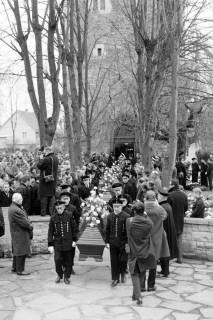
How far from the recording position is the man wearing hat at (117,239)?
27.7ft

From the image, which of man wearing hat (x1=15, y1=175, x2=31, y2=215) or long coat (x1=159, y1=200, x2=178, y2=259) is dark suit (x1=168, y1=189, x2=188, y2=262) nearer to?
long coat (x1=159, y1=200, x2=178, y2=259)

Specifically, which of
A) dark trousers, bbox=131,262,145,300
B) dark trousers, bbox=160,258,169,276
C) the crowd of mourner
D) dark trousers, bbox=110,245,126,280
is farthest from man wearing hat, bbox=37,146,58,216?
dark trousers, bbox=131,262,145,300

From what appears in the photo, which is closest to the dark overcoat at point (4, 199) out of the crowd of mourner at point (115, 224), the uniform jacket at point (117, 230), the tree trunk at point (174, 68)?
the crowd of mourner at point (115, 224)

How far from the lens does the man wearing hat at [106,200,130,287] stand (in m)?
8.43

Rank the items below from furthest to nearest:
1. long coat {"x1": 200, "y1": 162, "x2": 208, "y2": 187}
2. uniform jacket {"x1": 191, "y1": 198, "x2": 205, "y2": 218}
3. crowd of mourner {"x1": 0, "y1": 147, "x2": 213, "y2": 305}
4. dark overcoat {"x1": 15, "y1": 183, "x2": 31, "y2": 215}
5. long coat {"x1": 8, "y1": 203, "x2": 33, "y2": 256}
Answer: long coat {"x1": 200, "y1": 162, "x2": 208, "y2": 187} < dark overcoat {"x1": 15, "y1": 183, "x2": 31, "y2": 215} < uniform jacket {"x1": 191, "y1": 198, "x2": 205, "y2": 218} < long coat {"x1": 8, "y1": 203, "x2": 33, "y2": 256} < crowd of mourner {"x1": 0, "y1": 147, "x2": 213, "y2": 305}

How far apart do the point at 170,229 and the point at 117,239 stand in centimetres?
145

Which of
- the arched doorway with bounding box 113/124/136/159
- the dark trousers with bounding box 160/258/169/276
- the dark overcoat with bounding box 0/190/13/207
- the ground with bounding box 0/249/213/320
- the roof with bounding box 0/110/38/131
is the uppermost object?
the roof with bounding box 0/110/38/131

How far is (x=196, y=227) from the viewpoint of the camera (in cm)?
1048

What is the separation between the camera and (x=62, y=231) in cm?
858

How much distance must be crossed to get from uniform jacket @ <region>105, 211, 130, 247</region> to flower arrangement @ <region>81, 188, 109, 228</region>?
2.70ft

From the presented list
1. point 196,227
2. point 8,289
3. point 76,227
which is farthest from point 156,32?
point 8,289

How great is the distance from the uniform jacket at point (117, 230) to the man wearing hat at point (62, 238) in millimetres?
646

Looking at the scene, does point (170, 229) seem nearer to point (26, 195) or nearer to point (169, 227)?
point (169, 227)

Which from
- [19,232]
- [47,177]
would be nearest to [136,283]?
[19,232]
